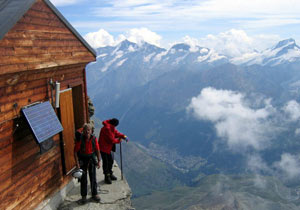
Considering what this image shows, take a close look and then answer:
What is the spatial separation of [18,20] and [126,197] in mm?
8228

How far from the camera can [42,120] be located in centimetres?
978

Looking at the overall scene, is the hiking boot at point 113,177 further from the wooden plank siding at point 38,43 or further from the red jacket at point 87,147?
the wooden plank siding at point 38,43

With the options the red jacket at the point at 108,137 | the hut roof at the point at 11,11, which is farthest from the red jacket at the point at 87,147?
the hut roof at the point at 11,11

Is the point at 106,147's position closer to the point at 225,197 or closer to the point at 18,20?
the point at 18,20

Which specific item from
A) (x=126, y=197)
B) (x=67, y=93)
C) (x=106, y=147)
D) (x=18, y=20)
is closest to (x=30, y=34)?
(x=18, y=20)

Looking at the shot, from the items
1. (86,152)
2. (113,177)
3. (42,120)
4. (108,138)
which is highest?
(42,120)

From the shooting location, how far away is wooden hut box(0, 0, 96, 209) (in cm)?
869

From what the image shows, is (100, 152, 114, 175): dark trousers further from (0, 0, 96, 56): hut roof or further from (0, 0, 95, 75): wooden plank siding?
(0, 0, 96, 56): hut roof

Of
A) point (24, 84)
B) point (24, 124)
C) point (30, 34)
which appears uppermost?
point (30, 34)

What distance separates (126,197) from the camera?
12.8m

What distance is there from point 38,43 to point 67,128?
3.98m

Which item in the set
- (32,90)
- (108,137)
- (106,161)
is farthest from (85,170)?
(32,90)

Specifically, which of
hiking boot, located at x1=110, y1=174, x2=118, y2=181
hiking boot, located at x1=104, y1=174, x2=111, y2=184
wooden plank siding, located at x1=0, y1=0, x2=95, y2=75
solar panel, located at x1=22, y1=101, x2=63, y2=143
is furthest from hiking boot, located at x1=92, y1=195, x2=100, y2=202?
wooden plank siding, located at x1=0, y1=0, x2=95, y2=75

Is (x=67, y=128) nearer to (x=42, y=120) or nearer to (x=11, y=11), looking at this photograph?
(x=42, y=120)
